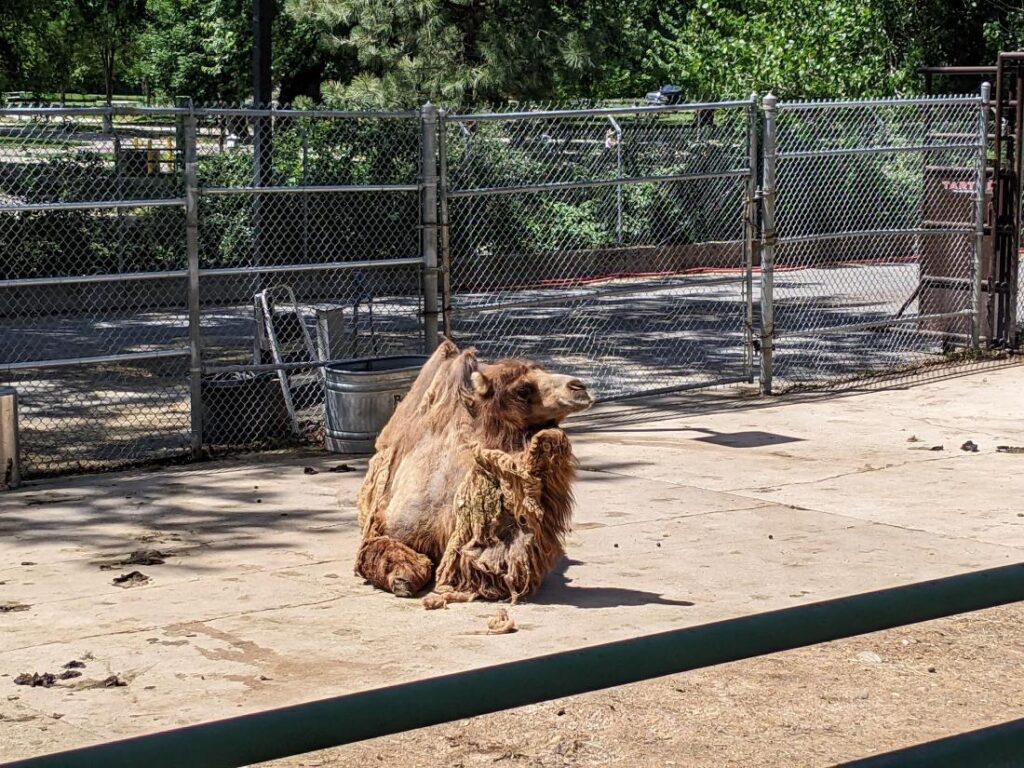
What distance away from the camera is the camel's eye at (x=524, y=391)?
20.1 feet

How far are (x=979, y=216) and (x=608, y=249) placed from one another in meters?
5.01

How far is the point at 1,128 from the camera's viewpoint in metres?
10.7

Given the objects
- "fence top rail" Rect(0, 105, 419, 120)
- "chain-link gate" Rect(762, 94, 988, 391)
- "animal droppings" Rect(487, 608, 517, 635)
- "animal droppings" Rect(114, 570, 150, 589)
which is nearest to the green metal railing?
"animal droppings" Rect(487, 608, 517, 635)

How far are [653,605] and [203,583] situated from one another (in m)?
2.10

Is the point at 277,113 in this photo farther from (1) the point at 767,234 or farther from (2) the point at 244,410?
(1) the point at 767,234

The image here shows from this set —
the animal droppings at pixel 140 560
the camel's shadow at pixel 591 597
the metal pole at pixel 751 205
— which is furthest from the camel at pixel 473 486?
the metal pole at pixel 751 205

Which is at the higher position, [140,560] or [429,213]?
[429,213]

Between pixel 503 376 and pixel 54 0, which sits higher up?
pixel 54 0

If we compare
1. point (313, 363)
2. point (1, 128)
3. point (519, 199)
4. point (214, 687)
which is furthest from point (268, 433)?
point (519, 199)

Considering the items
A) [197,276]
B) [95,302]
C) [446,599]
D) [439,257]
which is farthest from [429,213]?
[95,302]

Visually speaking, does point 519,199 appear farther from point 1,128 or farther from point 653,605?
point 653,605

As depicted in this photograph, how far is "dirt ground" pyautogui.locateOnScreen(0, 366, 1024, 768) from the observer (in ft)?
16.4

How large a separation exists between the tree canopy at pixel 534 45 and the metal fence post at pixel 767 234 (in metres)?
7.86

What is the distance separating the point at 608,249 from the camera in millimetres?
17562
